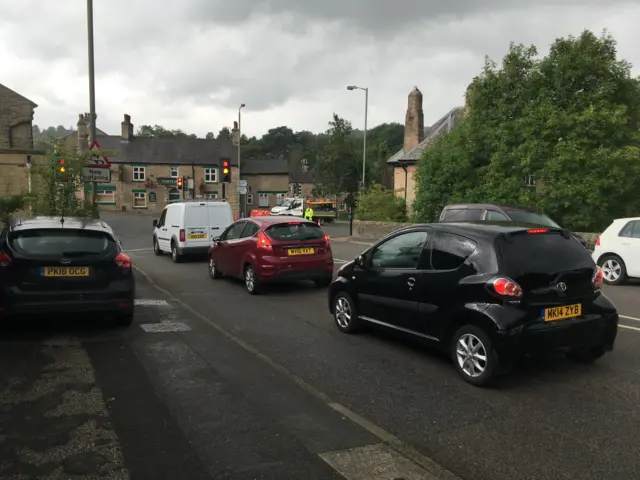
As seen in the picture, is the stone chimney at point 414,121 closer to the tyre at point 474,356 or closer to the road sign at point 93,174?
the road sign at point 93,174

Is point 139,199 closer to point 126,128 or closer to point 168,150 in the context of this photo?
point 168,150

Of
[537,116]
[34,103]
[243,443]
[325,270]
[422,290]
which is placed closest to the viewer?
[243,443]

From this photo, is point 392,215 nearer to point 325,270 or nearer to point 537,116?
point 537,116

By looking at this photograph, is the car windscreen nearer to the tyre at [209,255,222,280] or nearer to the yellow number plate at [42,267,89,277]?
the tyre at [209,255,222,280]

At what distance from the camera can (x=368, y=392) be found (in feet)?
16.4

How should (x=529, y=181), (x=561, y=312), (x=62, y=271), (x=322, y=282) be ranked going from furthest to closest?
(x=529, y=181), (x=322, y=282), (x=62, y=271), (x=561, y=312)

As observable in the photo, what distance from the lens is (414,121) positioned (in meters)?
40.2

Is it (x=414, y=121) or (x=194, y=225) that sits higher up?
(x=414, y=121)

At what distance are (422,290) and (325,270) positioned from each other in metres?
5.15

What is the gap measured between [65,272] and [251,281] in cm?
431

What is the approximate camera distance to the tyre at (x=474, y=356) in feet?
16.6

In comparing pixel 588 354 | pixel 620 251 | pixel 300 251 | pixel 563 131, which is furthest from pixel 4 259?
pixel 563 131

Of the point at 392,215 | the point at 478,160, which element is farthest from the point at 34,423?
the point at 392,215

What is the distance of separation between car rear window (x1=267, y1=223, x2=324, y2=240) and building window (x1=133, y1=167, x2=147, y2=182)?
5885 cm
